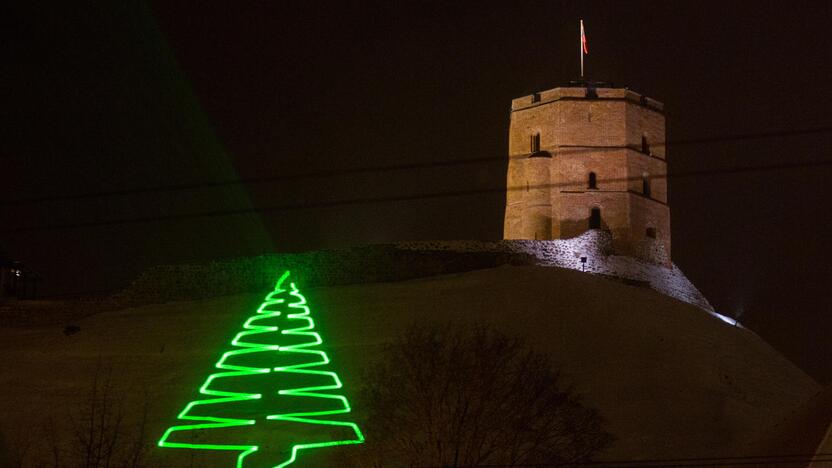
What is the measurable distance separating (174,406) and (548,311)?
12.4 m

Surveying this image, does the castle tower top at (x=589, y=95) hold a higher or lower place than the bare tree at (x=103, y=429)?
higher

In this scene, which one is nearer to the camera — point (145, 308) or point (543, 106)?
point (145, 308)

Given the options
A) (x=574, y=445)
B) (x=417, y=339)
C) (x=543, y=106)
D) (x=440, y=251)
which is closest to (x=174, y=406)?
(x=417, y=339)

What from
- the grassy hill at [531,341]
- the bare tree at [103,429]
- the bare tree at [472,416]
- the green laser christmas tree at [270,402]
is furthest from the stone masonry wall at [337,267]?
the bare tree at [472,416]

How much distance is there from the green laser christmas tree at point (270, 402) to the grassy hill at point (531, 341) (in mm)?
573

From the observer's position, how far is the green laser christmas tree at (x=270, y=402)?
88.2 ft

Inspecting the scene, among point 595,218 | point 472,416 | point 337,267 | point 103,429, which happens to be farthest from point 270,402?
point 595,218

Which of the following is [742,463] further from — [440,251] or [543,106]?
[543,106]

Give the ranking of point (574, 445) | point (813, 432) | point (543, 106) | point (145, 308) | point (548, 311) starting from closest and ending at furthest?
point (813, 432)
point (574, 445)
point (548, 311)
point (145, 308)
point (543, 106)

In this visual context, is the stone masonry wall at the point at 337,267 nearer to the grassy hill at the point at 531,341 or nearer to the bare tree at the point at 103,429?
the grassy hill at the point at 531,341

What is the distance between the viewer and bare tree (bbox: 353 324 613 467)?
70.5 ft

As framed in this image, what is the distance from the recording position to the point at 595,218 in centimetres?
4916

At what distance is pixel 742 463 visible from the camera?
18.9 metres

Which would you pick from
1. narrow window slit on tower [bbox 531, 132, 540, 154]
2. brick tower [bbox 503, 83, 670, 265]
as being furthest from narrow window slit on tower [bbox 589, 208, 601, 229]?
narrow window slit on tower [bbox 531, 132, 540, 154]
